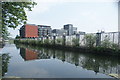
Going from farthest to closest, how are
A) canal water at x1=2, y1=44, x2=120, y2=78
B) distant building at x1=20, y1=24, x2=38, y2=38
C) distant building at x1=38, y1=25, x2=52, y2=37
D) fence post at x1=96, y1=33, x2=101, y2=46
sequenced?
1. distant building at x1=38, y1=25, x2=52, y2=37
2. distant building at x1=20, y1=24, x2=38, y2=38
3. fence post at x1=96, y1=33, x2=101, y2=46
4. canal water at x1=2, y1=44, x2=120, y2=78

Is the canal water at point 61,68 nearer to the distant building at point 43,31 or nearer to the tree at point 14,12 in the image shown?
the tree at point 14,12

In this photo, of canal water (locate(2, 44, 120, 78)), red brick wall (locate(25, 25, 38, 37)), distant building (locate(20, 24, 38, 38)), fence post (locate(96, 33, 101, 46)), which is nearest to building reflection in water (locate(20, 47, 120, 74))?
canal water (locate(2, 44, 120, 78))

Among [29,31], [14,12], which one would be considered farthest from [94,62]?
[29,31]

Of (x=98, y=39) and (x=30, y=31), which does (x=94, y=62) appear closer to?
(x=98, y=39)

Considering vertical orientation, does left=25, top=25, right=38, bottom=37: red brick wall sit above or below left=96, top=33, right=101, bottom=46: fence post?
above

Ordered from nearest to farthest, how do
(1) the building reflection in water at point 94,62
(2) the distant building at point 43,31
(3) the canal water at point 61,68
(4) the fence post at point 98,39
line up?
(3) the canal water at point 61,68, (1) the building reflection in water at point 94,62, (4) the fence post at point 98,39, (2) the distant building at point 43,31

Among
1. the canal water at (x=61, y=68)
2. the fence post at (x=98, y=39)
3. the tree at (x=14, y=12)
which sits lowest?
the canal water at (x=61, y=68)

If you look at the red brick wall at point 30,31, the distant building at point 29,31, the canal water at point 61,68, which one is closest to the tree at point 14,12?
the canal water at point 61,68

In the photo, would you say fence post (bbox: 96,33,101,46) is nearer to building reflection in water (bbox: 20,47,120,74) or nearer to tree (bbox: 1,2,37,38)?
building reflection in water (bbox: 20,47,120,74)

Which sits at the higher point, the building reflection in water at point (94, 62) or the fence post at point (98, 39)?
the fence post at point (98, 39)

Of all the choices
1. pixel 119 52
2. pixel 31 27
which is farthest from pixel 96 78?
pixel 31 27

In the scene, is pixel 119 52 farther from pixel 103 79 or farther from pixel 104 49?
pixel 103 79

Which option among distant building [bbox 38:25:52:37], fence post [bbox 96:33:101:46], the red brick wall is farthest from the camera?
distant building [bbox 38:25:52:37]

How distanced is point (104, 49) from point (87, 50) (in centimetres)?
157
